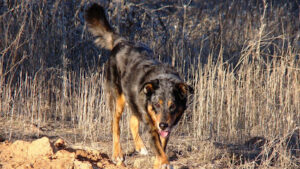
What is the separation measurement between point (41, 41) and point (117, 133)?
357 cm

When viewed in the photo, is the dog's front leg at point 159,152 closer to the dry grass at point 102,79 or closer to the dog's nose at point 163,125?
the dog's nose at point 163,125

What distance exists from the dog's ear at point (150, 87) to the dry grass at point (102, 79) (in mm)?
1451

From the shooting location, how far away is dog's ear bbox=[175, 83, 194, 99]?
201 inches

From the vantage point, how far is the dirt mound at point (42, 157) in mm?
4105

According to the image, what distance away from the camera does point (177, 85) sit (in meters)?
5.16

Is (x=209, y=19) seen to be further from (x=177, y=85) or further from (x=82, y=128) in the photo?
(x=177, y=85)

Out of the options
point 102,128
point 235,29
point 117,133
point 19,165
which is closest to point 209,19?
point 235,29

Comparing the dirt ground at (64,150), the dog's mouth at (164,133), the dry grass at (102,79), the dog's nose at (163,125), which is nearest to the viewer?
the dirt ground at (64,150)

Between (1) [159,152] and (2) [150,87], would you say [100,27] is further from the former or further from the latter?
(1) [159,152]

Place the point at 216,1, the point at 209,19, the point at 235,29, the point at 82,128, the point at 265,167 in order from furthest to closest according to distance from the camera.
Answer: the point at 216,1 < the point at 209,19 < the point at 235,29 < the point at 82,128 < the point at 265,167

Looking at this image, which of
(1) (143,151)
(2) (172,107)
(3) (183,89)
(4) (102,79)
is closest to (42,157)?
(2) (172,107)

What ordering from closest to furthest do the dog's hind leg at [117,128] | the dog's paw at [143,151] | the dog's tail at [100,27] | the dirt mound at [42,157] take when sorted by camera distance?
the dirt mound at [42,157]
the dog's hind leg at [117,128]
the dog's paw at [143,151]
the dog's tail at [100,27]

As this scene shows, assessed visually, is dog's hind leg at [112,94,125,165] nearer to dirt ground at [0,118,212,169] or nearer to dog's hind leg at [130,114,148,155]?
dirt ground at [0,118,212,169]

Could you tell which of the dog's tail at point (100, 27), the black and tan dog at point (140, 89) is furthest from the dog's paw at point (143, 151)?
the dog's tail at point (100, 27)
